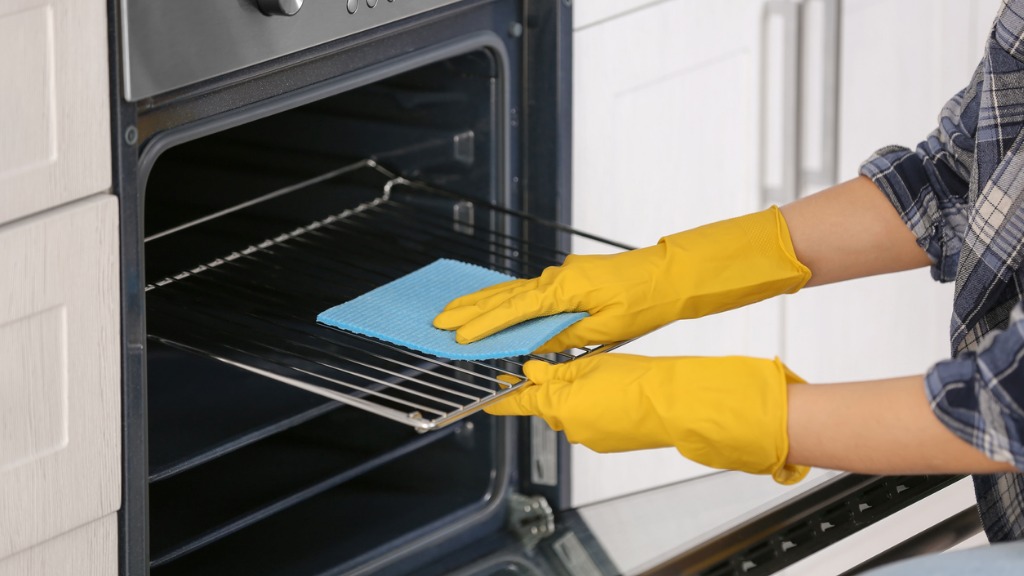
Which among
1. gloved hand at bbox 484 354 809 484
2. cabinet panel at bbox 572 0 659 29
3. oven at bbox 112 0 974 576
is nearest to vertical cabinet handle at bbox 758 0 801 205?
cabinet panel at bbox 572 0 659 29

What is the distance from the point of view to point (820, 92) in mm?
1972

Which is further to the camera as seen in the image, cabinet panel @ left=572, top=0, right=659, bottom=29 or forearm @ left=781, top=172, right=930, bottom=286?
cabinet panel @ left=572, top=0, right=659, bottom=29

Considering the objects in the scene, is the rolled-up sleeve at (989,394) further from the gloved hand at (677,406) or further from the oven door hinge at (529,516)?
the oven door hinge at (529,516)

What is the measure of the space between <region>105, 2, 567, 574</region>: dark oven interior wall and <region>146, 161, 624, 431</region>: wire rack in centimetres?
3

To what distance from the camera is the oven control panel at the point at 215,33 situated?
1084mm

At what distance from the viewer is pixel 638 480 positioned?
192 centimetres

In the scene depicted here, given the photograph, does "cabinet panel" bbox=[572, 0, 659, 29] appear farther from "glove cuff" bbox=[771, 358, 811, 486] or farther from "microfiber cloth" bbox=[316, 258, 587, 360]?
"glove cuff" bbox=[771, 358, 811, 486]

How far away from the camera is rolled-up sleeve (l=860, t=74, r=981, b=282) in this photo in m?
1.38

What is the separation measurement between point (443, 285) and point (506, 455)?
0.43 m

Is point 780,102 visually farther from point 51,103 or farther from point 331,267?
point 51,103

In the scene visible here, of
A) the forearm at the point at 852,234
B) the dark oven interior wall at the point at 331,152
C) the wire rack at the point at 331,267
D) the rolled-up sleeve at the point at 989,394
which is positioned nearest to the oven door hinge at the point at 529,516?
the wire rack at the point at 331,267

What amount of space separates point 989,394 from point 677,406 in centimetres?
26

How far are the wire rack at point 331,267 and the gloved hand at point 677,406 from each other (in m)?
0.12

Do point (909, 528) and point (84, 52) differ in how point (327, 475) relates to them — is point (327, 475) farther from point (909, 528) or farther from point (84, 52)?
point (909, 528)
